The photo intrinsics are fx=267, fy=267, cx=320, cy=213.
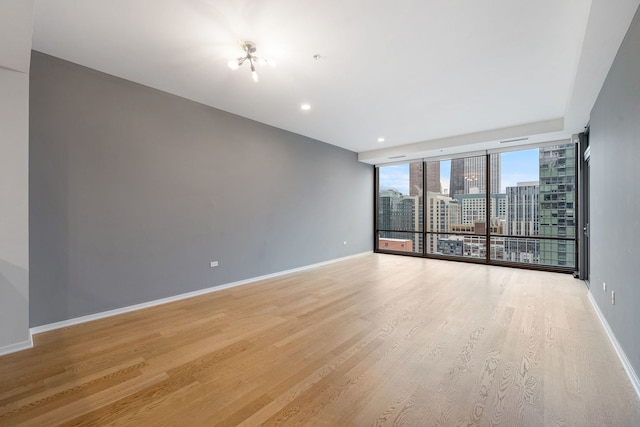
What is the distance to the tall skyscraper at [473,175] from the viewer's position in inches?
243

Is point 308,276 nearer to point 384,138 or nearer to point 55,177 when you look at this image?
point 384,138

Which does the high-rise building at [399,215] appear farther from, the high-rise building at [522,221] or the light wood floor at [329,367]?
the light wood floor at [329,367]

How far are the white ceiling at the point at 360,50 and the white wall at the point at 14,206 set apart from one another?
1.92 ft

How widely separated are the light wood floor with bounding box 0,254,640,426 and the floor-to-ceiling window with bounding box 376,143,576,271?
2.32m

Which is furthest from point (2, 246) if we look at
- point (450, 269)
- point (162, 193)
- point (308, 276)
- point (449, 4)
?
point (450, 269)

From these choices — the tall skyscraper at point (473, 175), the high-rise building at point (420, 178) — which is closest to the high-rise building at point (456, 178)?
the tall skyscraper at point (473, 175)

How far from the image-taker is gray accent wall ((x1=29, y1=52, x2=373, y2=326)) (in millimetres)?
2824

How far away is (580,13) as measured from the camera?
2.16m

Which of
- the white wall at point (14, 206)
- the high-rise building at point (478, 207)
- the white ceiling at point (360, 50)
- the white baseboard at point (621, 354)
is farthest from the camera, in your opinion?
the high-rise building at point (478, 207)

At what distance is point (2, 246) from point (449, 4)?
4.24m

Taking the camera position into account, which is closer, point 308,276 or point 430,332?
point 430,332

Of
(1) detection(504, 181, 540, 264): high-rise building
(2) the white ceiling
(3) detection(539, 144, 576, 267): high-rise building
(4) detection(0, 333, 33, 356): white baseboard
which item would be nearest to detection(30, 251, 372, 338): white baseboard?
(4) detection(0, 333, 33, 356): white baseboard

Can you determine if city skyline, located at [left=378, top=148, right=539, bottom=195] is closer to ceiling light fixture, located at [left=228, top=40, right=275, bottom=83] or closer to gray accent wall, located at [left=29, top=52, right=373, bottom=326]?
gray accent wall, located at [left=29, top=52, right=373, bottom=326]

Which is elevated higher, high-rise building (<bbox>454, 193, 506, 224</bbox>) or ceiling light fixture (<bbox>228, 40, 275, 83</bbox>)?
ceiling light fixture (<bbox>228, 40, 275, 83</bbox>)
